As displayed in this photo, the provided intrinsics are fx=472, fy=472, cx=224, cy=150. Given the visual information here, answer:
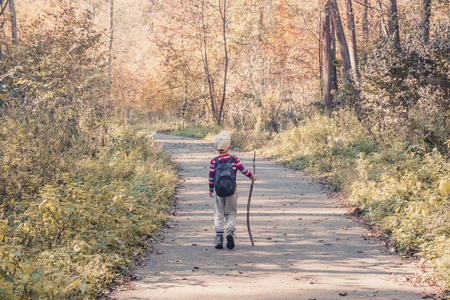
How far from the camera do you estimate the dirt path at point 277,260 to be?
5.74 metres

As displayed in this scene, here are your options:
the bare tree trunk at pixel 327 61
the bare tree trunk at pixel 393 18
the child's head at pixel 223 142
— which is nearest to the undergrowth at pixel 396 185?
the child's head at pixel 223 142

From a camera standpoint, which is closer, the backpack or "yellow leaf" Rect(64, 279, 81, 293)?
"yellow leaf" Rect(64, 279, 81, 293)

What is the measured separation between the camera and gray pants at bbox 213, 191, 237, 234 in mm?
7871

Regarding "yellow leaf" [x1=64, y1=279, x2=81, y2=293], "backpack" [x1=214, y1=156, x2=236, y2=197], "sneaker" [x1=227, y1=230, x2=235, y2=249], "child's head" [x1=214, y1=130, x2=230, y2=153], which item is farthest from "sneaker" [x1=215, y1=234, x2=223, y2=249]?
"yellow leaf" [x1=64, y1=279, x2=81, y2=293]

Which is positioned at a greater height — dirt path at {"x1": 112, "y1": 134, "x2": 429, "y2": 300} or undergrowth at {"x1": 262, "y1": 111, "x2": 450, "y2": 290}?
undergrowth at {"x1": 262, "y1": 111, "x2": 450, "y2": 290}

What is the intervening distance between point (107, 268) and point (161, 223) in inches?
138

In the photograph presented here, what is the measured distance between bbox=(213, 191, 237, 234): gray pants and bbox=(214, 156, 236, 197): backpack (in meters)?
0.22

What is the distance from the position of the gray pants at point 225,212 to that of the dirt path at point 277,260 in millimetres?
394

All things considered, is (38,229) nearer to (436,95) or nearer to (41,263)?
(41,263)

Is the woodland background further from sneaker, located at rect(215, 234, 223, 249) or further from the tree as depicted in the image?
sneaker, located at rect(215, 234, 223, 249)

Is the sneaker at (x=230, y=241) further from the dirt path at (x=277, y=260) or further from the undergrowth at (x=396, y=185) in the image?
the undergrowth at (x=396, y=185)

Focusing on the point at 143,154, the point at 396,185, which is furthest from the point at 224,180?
the point at 143,154

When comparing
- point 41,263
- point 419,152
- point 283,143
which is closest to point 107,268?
point 41,263

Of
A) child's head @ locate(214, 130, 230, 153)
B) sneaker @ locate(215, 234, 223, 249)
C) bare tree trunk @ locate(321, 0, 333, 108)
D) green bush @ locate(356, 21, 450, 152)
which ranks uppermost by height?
bare tree trunk @ locate(321, 0, 333, 108)
